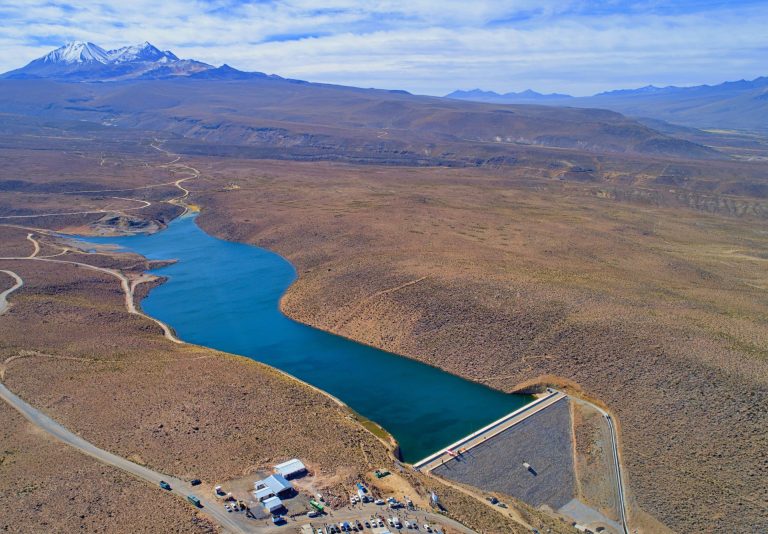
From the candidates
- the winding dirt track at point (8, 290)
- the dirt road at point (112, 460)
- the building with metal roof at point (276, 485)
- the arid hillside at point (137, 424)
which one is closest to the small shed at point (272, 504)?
the building with metal roof at point (276, 485)

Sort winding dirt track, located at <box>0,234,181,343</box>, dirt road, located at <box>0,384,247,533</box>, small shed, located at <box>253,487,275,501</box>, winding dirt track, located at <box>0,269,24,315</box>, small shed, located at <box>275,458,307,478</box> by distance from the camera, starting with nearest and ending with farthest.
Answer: dirt road, located at <box>0,384,247,533</box> < small shed, located at <box>253,487,275,501</box> < small shed, located at <box>275,458,307,478</box> < winding dirt track, located at <box>0,269,24,315</box> < winding dirt track, located at <box>0,234,181,343</box>

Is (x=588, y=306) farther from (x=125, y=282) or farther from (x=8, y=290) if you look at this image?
(x=8, y=290)

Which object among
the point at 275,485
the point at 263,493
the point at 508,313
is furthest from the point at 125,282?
the point at 263,493

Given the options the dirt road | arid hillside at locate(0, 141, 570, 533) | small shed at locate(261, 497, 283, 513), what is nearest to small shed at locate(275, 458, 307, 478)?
arid hillside at locate(0, 141, 570, 533)

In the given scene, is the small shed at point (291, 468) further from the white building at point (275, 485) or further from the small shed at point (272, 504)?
the small shed at point (272, 504)

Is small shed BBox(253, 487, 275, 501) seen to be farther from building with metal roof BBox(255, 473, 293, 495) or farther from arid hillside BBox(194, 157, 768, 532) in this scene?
arid hillside BBox(194, 157, 768, 532)
